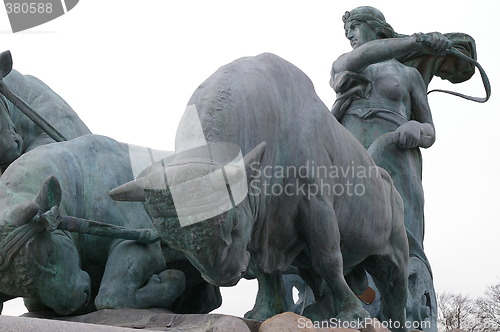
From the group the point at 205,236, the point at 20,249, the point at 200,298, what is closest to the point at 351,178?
the point at 200,298

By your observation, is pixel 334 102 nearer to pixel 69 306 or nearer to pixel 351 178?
pixel 351 178

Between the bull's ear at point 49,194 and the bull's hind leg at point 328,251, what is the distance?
1.22 m

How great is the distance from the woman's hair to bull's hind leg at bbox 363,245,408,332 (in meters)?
3.04

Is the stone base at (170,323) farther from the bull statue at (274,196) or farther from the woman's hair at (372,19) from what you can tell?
the woman's hair at (372,19)

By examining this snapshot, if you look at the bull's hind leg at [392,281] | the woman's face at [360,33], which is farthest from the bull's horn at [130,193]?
the woman's face at [360,33]

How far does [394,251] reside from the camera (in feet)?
17.9

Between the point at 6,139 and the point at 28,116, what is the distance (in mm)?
203

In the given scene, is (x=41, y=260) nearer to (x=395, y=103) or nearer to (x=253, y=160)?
(x=253, y=160)

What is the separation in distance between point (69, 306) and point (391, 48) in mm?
3729

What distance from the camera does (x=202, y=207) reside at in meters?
3.63

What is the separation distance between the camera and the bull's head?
5203mm

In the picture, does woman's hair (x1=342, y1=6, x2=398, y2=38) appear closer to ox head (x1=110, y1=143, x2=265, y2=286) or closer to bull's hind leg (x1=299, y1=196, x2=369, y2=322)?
bull's hind leg (x1=299, y1=196, x2=369, y2=322)

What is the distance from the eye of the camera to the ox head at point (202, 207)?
3627 millimetres

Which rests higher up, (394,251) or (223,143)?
(223,143)
